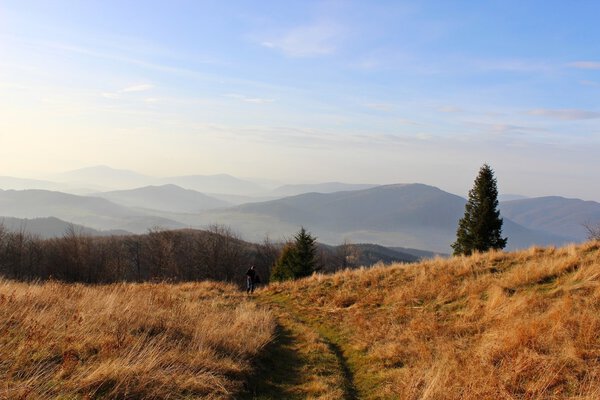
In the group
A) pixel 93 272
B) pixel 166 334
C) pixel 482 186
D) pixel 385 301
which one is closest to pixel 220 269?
pixel 93 272

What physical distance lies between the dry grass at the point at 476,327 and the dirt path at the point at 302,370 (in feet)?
1.31

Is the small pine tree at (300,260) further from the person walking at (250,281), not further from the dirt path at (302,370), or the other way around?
the dirt path at (302,370)

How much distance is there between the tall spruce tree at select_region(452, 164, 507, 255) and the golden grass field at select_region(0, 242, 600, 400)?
20.3 m

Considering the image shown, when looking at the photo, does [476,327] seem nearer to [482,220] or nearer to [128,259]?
[482,220]

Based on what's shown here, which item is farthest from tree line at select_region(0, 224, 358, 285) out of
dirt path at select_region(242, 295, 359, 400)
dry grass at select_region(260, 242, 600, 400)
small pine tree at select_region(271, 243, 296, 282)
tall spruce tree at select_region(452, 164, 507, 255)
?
dirt path at select_region(242, 295, 359, 400)

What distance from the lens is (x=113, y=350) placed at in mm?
6578

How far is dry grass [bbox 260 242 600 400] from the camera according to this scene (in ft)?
21.4

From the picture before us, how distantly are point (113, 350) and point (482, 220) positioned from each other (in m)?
33.8

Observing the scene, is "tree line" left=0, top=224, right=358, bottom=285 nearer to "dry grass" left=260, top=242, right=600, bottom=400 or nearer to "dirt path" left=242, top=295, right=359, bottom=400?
"dry grass" left=260, top=242, right=600, bottom=400

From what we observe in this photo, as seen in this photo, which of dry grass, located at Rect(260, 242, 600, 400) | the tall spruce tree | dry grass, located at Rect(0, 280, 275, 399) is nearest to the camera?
dry grass, located at Rect(0, 280, 275, 399)

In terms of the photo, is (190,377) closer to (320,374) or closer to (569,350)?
(320,374)

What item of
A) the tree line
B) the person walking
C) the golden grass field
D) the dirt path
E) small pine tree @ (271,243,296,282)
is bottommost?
the tree line

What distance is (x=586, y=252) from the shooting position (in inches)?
566

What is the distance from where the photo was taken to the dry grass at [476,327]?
6516mm
